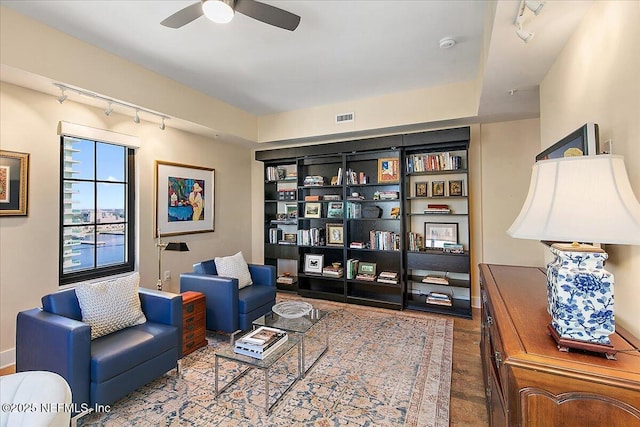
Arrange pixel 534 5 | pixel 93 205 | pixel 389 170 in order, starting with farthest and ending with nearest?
pixel 389 170
pixel 93 205
pixel 534 5

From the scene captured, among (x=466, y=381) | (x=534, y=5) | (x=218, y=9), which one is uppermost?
(x=218, y=9)

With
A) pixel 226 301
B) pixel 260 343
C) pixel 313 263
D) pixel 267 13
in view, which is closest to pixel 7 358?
pixel 226 301

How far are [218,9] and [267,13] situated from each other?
0.31 m

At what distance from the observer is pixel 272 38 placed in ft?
8.61

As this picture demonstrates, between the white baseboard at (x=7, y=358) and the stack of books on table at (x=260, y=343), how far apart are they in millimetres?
2140

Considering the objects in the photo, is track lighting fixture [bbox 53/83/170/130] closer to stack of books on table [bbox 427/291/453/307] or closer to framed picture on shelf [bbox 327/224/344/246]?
framed picture on shelf [bbox 327/224/344/246]

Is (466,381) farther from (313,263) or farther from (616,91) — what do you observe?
(313,263)

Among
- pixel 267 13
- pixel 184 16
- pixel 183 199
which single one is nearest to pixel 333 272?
pixel 183 199

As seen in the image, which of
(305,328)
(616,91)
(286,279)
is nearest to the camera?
(616,91)

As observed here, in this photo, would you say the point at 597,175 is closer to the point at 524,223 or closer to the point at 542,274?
the point at 524,223

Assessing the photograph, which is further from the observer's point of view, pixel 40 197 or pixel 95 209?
pixel 95 209

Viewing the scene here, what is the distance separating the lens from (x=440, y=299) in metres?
3.81

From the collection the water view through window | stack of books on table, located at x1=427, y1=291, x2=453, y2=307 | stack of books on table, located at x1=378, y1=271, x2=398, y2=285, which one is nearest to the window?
the water view through window

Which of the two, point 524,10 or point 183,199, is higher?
point 524,10
